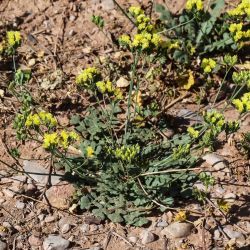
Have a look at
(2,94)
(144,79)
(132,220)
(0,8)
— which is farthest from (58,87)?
(132,220)

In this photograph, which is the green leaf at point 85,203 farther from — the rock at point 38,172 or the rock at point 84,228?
the rock at point 38,172

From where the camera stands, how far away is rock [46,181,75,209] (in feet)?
14.8

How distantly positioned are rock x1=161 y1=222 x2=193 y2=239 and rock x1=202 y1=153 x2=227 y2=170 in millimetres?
745

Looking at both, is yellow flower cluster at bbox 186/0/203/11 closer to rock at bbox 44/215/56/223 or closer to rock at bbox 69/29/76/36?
rock at bbox 69/29/76/36

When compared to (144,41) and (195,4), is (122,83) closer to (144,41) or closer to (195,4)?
(195,4)

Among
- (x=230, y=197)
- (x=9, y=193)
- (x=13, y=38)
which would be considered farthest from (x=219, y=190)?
(x=13, y=38)

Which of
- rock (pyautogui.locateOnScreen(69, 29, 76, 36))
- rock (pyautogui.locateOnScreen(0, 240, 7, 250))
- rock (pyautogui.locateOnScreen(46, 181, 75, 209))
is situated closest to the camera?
rock (pyautogui.locateOnScreen(0, 240, 7, 250))

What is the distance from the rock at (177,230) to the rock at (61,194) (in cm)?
91

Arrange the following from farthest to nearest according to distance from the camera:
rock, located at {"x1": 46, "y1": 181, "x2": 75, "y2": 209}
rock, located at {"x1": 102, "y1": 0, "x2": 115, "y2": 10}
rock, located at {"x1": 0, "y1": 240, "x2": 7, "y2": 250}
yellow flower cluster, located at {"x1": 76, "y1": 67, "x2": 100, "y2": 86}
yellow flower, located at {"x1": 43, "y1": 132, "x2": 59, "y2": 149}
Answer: rock, located at {"x1": 102, "y1": 0, "x2": 115, "y2": 10} < rock, located at {"x1": 46, "y1": 181, "x2": 75, "y2": 209} < yellow flower cluster, located at {"x1": 76, "y1": 67, "x2": 100, "y2": 86} < rock, located at {"x1": 0, "y1": 240, "x2": 7, "y2": 250} < yellow flower, located at {"x1": 43, "y1": 132, "x2": 59, "y2": 149}

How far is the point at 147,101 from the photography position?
5492 mm

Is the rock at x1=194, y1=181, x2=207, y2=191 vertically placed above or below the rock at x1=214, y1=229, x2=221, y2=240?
above

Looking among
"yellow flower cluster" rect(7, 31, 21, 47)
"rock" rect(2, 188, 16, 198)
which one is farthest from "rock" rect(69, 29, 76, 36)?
"rock" rect(2, 188, 16, 198)

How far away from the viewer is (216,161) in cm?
480

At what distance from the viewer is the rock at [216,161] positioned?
4.78 m
